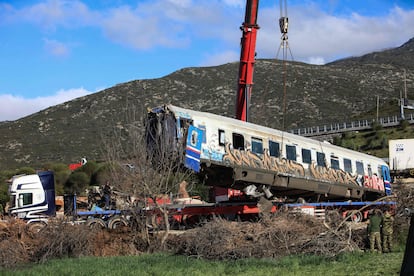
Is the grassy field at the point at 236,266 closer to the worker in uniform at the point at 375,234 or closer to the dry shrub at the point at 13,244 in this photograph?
the worker in uniform at the point at 375,234

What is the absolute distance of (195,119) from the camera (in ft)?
67.6

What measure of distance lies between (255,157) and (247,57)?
558 cm

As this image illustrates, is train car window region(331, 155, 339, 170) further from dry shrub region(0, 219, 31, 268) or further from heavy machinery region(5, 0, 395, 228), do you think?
dry shrub region(0, 219, 31, 268)

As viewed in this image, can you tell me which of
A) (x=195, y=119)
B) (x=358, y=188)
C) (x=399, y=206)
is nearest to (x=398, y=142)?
(x=358, y=188)

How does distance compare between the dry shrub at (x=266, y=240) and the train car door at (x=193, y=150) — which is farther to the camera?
the train car door at (x=193, y=150)


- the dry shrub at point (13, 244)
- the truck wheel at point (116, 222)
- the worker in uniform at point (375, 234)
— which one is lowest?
the dry shrub at point (13, 244)

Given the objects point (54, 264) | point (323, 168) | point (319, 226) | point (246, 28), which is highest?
point (246, 28)

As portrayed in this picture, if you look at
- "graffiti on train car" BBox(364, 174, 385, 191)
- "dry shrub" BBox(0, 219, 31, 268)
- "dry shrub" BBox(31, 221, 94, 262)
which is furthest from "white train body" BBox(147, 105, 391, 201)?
"dry shrub" BBox(0, 219, 31, 268)

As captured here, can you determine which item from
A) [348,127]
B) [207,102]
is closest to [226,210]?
[348,127]

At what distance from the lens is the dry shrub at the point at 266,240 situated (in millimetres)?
16812

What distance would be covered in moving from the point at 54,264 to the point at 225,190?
1102 cm

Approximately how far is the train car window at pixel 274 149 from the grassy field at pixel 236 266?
24.0ft

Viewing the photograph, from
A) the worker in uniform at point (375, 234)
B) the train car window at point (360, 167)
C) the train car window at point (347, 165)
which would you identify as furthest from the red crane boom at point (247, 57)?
the worker in uniform at point (375, 234)

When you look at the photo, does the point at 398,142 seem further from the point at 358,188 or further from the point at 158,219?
the point at 158,219
